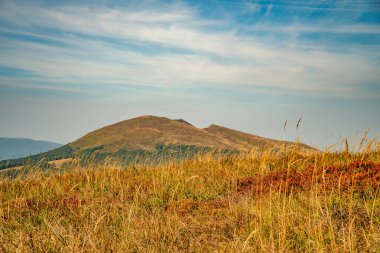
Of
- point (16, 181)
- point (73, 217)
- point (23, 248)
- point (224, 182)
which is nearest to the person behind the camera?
point (23, 248)

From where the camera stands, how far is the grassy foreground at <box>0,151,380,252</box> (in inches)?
180

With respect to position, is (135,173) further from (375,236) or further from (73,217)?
(375,236)

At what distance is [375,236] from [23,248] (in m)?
4.72

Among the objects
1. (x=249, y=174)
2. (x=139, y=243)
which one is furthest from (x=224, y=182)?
(x=139, y=243)

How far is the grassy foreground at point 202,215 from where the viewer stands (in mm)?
4562

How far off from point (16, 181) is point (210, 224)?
26.1 ft

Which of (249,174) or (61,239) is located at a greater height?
(249,174)

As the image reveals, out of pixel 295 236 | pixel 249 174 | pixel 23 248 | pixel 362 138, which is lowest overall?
pixel 23 248

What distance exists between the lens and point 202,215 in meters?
6.56

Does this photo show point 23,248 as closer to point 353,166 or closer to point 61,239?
point 61,239

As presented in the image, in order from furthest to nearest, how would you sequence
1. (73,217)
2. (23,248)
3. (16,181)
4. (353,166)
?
(16,181) < (353,166) < (73,217) < (23,248)

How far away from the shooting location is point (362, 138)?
10398 mm

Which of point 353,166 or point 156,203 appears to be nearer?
point 156,203

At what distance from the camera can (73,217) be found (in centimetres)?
642
